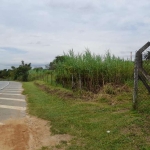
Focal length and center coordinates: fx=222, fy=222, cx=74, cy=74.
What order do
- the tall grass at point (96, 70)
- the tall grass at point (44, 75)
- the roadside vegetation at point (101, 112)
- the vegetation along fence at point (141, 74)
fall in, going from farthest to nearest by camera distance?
the tall grass at point (44, 75), the tall grass at point (96, 70), the vegetation along fence at point (141, 74), the roadside vegetation at point (101, 112)

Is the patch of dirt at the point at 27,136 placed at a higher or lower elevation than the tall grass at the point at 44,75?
lower

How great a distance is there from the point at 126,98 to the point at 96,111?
179 cm

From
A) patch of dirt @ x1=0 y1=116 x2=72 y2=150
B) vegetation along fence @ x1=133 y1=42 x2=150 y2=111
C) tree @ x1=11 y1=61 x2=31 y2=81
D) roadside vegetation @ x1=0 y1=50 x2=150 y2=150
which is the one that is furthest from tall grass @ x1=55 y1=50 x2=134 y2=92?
tree @ x1=11 y1=61 x2=31 y2=81

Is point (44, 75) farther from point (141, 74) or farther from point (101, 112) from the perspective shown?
point (141, 74)

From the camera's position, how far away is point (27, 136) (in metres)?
4.76

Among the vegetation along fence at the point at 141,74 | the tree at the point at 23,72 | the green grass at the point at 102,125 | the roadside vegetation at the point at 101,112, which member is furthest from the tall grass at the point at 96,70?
the tree at the point at 23,72

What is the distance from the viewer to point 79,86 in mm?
11773

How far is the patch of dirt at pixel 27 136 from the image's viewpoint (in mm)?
4215

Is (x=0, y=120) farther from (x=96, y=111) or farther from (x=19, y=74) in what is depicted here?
(x=19, y=74)

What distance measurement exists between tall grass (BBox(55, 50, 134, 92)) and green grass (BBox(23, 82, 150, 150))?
11.0 feet

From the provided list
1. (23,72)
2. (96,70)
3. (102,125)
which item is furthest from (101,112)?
(23,72)

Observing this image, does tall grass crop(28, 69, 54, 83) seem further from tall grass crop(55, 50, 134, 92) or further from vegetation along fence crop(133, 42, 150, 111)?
vegetation along fence crop(133, 42, 150, 111)

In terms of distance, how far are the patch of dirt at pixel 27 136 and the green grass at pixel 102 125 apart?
0.25m

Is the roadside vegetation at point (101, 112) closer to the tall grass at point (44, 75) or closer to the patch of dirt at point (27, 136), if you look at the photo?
the patch of dirt at point (27, 136)
